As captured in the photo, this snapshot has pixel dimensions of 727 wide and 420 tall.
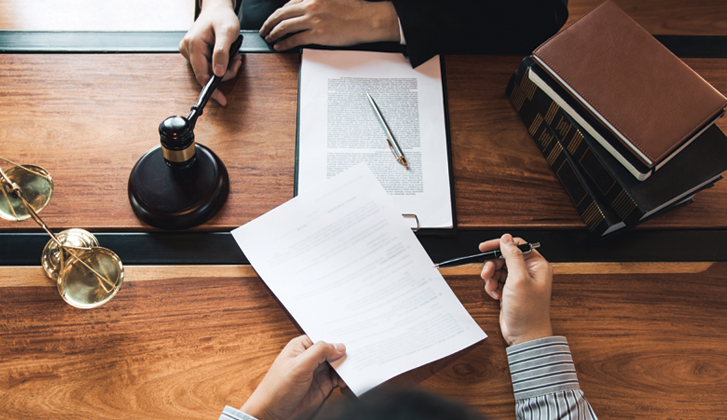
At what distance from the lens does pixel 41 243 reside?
0.80 metres

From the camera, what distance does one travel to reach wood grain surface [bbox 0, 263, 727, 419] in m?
0.71

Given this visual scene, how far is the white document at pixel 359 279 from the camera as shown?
2.44 ft

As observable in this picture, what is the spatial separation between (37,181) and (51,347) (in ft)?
0.95

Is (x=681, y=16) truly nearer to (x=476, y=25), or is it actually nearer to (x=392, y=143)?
(x=476, y=25)

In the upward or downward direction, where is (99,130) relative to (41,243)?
upward

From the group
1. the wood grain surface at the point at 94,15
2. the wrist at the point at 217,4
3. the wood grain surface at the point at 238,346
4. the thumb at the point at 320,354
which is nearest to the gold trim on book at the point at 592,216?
the wood grain surface at the point at 238,346

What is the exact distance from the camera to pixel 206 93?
2.67 ft

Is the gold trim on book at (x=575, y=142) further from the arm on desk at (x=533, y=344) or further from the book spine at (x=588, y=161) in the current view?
the arm on desk at (x=533, y=344)

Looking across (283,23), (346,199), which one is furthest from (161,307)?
(283,23)

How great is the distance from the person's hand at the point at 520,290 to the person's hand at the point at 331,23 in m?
0.56

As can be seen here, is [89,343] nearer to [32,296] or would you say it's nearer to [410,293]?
[32,296]

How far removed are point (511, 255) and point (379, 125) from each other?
1.26 ft

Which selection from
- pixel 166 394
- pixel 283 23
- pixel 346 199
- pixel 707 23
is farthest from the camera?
pixel 707 23

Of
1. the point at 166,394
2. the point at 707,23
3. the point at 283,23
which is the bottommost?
the point at 166,394
